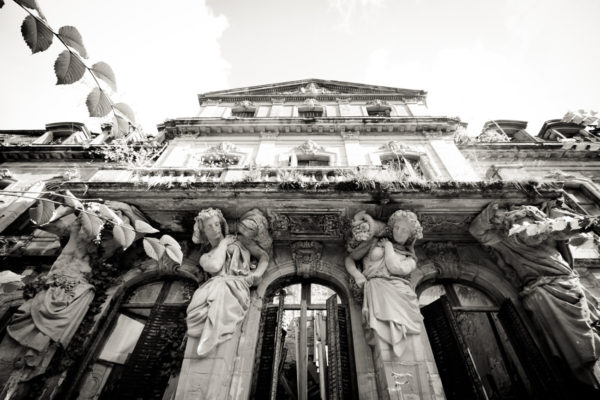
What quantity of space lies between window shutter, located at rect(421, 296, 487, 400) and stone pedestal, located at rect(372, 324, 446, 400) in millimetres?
666

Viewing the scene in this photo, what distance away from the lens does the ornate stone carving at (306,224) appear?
617 cm

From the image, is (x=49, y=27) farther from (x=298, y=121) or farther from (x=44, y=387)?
(x=298, y=121)

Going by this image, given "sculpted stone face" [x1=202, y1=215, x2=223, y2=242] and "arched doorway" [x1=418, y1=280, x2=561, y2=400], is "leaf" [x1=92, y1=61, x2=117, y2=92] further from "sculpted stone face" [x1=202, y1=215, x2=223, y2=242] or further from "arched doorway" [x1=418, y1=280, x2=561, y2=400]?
"arched doorway" [x1=418, y1=280, x2=561, y2=400]

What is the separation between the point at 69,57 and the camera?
1713mm

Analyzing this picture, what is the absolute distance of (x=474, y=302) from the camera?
6090 mm

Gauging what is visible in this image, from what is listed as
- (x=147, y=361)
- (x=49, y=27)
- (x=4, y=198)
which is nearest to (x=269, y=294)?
(x=147, y=361)

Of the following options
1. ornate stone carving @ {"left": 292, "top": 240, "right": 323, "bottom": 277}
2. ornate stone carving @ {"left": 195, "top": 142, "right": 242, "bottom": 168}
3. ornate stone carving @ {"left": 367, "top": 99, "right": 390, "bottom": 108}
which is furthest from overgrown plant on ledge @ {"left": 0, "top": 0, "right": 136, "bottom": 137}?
ornate stone carving @ {"left": 367, "top": 99, "right": 390, "bottom": 108}

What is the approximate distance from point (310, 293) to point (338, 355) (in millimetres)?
1562

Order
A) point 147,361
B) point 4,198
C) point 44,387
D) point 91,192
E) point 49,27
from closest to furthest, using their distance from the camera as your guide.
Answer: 1. point 49,27
2. point 44,387
3. point 147,361
4. point 91,192
5. point 4,198

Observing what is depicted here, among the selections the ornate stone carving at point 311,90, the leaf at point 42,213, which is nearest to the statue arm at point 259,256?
the leaf at point 42,213

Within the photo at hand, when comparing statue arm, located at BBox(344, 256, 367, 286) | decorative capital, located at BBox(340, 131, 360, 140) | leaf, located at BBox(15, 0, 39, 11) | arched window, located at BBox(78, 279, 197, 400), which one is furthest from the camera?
decorative capital, located at BBox(340, 131, 360, 140)

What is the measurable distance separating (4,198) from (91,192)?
6.32 metres

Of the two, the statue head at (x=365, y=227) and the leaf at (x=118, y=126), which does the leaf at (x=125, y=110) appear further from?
the statue head at (x=365, y=227)

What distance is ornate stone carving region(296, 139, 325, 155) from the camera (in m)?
11.0
